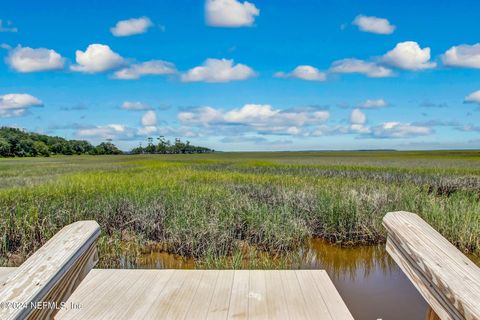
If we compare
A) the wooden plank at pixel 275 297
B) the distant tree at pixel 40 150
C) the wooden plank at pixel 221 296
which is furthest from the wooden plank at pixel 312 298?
the distant tree at pixel 40 150

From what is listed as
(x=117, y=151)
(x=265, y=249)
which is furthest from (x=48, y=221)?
(x=117, y=151)

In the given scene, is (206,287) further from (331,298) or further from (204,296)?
(331,298)

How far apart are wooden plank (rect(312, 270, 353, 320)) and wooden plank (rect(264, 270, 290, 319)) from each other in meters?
A: 0.29

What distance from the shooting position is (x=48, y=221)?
23.2 ft

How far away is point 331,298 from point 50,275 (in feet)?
5.82

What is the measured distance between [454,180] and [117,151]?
79888mm

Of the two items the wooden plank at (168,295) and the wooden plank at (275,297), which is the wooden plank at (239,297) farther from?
the wooden plank at (168,295)

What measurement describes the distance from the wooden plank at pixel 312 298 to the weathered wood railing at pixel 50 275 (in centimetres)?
147

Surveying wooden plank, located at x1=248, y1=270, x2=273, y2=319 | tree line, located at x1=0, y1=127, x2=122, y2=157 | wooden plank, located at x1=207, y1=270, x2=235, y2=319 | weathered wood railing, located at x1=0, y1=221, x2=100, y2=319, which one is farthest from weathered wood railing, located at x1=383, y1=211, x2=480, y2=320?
tree line, located at x1=0, y1=127, x2=122, y2=157

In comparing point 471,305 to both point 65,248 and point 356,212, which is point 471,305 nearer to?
point 65,248

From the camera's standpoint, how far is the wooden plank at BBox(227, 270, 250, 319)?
222 centimetres

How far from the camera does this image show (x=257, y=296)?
2.46 metres

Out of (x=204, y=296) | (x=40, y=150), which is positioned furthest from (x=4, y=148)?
(x=204, y=296)

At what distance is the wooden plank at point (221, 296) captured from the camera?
2228 millimetres
